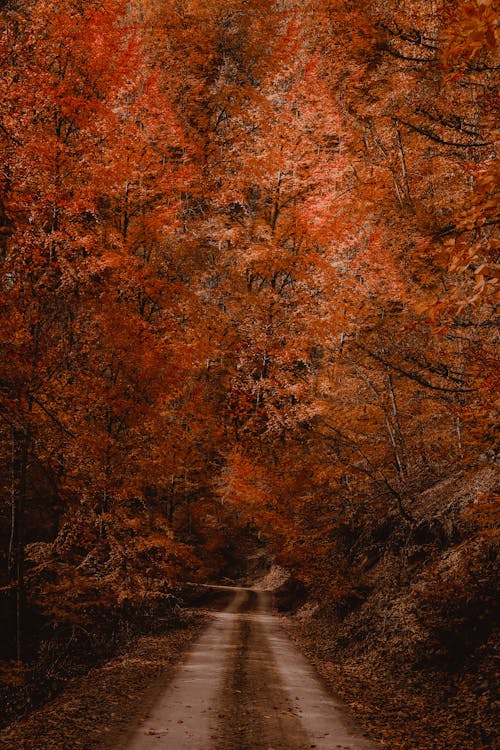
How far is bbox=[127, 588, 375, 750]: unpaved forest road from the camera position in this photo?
6.42 metres

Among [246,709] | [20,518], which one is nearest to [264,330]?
[20,518]

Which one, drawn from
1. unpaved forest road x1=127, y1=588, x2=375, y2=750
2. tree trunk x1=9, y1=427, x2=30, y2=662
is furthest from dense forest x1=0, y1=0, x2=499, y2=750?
unpaved forest road x1=127, y1=588, x2=375, y2=750

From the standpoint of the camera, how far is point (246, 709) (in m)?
7.75

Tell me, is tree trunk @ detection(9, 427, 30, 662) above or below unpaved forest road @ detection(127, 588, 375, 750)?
above

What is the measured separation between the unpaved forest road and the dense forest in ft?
6.83

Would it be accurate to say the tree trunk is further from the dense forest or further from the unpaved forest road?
the unpaved forest road

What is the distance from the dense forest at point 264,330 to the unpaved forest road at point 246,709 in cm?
208

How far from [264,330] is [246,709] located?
47.0ft

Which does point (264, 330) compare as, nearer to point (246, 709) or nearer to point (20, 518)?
point (20, 518)

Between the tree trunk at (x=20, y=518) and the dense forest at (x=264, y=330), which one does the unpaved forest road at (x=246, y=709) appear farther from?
the tree trunk at (x=20, y=518)

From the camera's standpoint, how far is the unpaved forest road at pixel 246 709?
642 cm

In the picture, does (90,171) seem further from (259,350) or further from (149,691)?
(149,691)


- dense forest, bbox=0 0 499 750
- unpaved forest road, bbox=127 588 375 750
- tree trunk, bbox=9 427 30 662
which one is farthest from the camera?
tree trunk, bbox=9 427 30 662

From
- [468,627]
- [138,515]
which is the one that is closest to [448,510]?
[468,627]
